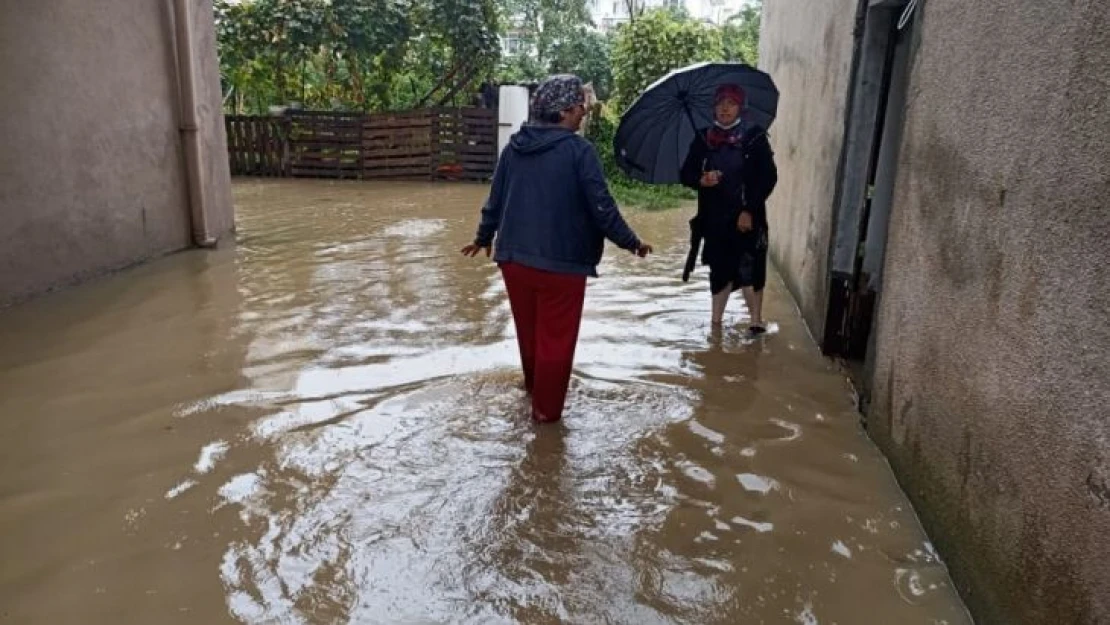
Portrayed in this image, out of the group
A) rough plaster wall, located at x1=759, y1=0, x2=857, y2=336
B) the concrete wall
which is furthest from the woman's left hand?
the concrete wall

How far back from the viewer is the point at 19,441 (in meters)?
3.62

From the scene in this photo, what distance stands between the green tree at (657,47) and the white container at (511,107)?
1.87 metres

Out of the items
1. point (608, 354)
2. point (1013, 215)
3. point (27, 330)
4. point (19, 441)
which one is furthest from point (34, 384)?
point (1013, 215)

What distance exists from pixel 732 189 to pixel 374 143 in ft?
36.4

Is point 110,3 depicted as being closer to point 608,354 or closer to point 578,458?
point 608,354

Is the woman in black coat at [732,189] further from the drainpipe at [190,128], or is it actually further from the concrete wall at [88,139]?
the drainpipe at [190,128]

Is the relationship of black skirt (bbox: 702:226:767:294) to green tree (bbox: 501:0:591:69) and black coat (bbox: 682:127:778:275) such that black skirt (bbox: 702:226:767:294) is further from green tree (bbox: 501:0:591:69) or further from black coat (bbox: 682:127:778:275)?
green tree (bbox: 501:0:591:69)

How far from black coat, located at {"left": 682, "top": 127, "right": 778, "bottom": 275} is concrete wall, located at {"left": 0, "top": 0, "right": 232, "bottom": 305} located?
472 centimetres

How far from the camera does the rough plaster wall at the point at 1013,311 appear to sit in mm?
1907

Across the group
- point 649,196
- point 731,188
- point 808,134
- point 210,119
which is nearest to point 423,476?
point 731,188

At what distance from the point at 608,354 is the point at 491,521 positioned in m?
2.13

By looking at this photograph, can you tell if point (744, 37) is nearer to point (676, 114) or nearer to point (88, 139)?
point (676, 114)

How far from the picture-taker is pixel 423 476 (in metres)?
3.40

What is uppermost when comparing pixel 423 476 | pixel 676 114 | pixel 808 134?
pixel 676 114
